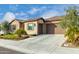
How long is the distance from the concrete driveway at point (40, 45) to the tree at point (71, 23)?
0.97 ft

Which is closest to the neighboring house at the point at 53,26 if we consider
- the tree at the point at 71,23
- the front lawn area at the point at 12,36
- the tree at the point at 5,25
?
the tree at the point at 71,23

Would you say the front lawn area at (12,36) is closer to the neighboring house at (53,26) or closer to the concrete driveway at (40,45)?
the concrete driveway at (40,45)

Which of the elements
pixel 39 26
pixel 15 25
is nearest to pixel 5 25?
pixel 15 25

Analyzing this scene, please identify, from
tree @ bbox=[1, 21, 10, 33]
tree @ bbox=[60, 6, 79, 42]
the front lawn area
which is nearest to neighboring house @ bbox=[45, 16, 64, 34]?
tree @ bbox=[60, 6, 79, 42]

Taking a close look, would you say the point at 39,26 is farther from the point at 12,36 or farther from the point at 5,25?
the point at 5,25

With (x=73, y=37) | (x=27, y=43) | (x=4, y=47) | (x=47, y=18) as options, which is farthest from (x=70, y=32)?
(x=4, y=47)

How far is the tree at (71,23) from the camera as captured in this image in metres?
9.42

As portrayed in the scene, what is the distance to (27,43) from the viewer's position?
9727 millimetres

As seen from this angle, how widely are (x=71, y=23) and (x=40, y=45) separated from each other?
1343mm

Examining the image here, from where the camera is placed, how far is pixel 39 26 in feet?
32.7
